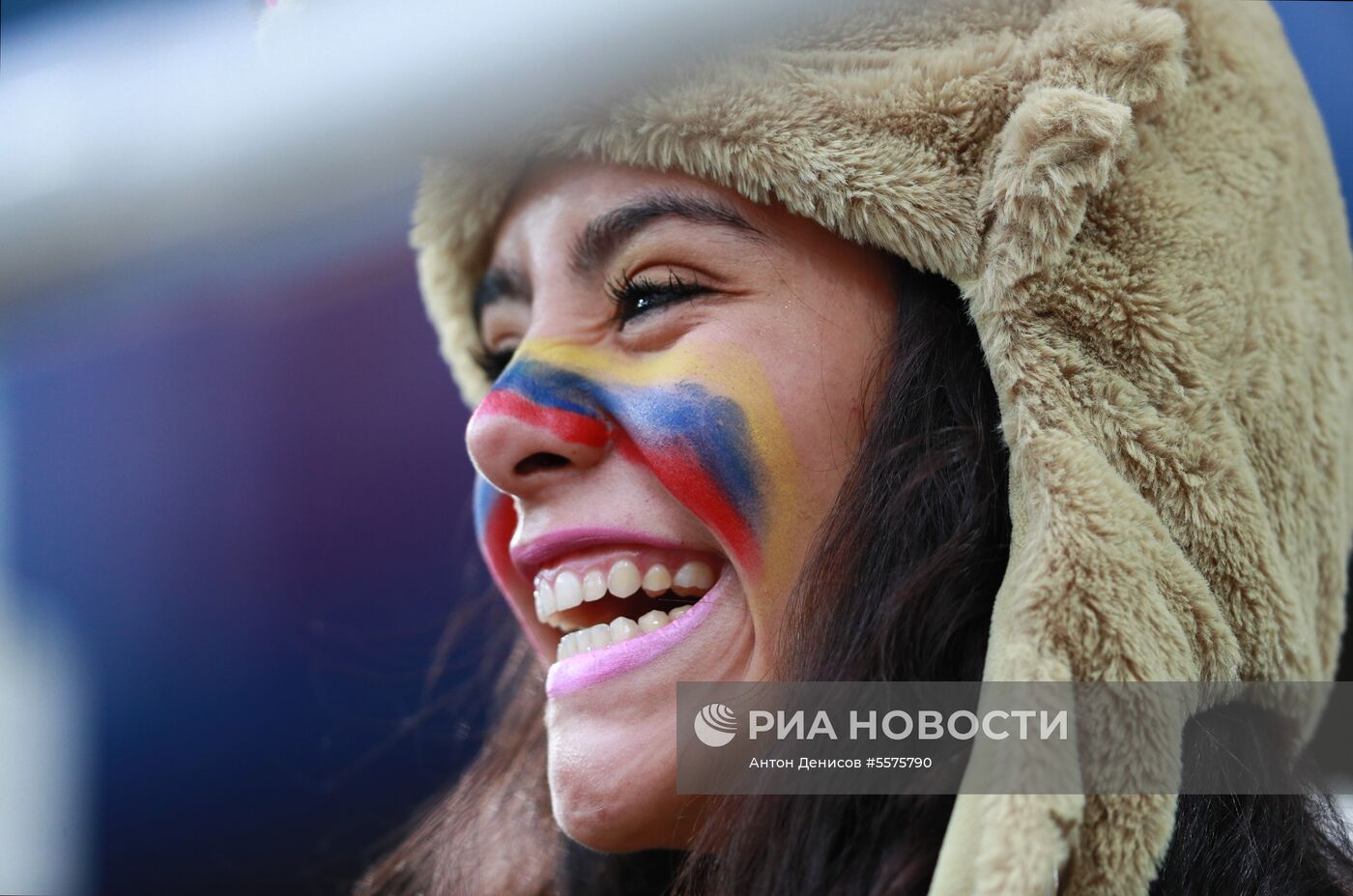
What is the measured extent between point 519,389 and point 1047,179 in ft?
1.70

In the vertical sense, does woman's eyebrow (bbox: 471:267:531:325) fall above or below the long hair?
above

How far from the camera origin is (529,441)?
1098mm

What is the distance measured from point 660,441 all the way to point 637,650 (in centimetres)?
20

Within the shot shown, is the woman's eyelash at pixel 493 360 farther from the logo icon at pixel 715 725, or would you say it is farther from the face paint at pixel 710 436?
the logo icon at pixel 715 725

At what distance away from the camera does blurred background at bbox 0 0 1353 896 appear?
226cm

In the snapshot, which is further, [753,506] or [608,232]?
[608,232]

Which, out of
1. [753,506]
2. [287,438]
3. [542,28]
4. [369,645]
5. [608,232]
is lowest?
[369,645]

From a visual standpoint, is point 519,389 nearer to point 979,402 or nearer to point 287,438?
point 979,402

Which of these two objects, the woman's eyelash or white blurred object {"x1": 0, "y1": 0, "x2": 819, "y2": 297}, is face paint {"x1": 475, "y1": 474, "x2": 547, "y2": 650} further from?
white blurred object {"x1": 0, "y1": 0, "x2": 819, "y2": 297}

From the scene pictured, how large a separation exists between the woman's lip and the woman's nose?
5cm

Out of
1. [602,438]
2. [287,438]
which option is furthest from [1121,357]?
[287,438]

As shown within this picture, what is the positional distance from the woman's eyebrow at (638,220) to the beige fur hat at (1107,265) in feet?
0.10

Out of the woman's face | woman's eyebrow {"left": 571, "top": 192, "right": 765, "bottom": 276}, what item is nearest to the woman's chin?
the woman's face

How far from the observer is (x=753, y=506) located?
1024 mm
